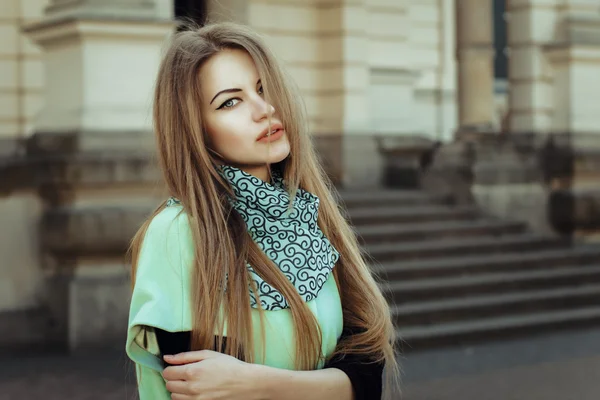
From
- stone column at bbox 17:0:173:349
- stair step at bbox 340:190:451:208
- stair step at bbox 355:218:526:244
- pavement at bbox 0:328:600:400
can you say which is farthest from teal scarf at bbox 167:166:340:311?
stair step at bbox 340:190:451:208

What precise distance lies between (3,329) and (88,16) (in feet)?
9.56

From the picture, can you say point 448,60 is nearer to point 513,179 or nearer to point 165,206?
point 513,179

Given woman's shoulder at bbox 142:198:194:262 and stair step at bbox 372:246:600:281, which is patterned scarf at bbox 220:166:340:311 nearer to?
woman's shoulder at bbox 142:198:194:262

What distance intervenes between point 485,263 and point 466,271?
0.30m

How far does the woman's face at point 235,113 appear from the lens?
1.98 meters

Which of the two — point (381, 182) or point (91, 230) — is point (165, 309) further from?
point (381, 182)

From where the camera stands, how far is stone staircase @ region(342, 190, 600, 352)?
8.92 m

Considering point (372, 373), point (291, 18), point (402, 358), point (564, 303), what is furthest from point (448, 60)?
point (372, 373)

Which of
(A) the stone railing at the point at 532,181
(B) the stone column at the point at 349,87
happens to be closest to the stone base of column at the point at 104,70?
(B) the stone column at the point at 349,87

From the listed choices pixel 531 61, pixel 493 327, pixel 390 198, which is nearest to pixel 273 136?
pixel 493 327

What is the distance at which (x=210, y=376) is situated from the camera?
180 centimetres

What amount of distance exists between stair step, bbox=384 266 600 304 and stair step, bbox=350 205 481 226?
1.16 meters

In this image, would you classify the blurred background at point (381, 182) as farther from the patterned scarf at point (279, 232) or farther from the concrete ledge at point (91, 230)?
the patterned scarf at point (279, 232)

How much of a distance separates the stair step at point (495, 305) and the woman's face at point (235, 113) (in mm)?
6519
